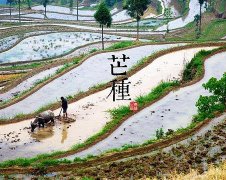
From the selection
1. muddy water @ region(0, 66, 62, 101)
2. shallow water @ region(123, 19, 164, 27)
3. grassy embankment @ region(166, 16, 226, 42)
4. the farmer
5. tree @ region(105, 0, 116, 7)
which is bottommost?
muddy water @ region(0, 66, 62, 101)

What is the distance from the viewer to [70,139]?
2298cm

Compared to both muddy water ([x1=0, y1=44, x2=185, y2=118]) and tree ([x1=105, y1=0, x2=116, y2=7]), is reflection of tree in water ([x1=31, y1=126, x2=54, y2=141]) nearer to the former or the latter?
muddy water ([x1=0, y1=44, x2=185, y2=118])

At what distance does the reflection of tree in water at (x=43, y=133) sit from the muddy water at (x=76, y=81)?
5.49 metres

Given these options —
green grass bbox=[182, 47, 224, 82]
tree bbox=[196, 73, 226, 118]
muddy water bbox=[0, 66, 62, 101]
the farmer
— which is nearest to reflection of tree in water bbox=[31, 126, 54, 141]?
the farmer

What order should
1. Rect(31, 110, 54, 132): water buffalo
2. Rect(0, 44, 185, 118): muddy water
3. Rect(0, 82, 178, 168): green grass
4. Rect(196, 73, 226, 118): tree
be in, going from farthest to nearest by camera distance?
Rect(0, 44, 185, 118): muddy water, Rect(31, 110, 54, 132): water buffalo, Rect(196, 73, 226, 118): tree, Rect(0, 82, 178, 168): green grass

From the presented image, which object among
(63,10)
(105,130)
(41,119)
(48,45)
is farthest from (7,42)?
(63,10)

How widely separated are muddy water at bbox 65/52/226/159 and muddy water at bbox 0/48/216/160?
1.58 metres

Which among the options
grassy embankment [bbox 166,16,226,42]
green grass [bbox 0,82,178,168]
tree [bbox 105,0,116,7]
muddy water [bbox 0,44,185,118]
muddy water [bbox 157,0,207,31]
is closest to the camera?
green grass [bbox 0,82,178,168]

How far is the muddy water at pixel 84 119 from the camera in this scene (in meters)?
22.2

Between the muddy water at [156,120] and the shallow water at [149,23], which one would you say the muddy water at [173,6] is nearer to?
the shallow water at [149,23]

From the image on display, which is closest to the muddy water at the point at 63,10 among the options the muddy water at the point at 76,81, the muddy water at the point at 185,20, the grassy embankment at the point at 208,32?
the muddy water at the point at 185,20

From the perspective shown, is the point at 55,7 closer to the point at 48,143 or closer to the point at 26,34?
the point at 26,34

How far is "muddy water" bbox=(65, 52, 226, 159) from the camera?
21750mm

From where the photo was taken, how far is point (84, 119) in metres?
26.0
